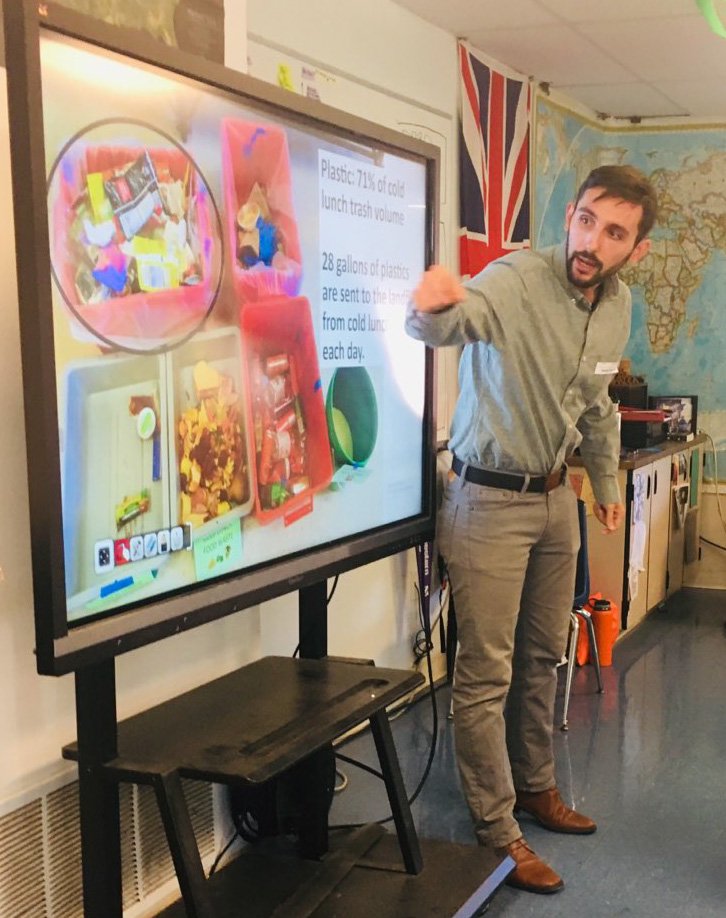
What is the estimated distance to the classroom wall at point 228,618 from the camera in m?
1.66

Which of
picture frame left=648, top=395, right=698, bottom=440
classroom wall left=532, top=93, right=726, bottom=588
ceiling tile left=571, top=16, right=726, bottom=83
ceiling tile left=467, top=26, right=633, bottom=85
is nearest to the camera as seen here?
ceiling tile left=571, top=16, right=726, bottom=83

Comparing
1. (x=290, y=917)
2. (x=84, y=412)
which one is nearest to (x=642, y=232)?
(x=84, y=412)

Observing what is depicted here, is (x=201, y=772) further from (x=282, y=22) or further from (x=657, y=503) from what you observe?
(x=657, y=503)

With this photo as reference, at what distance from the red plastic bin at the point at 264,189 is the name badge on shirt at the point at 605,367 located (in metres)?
0.86

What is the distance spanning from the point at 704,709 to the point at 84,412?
9.09 feet

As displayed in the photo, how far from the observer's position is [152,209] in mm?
1577

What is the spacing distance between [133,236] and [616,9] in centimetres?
248

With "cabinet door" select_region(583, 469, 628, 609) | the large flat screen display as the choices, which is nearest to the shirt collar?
the large flat screen display

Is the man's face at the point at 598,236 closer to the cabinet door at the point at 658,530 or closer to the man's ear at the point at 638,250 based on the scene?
the man's ear at the point at 638,250

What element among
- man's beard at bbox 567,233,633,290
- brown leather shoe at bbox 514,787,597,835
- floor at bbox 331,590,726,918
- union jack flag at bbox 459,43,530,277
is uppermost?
union jack flag at bbox 459,43,530,277

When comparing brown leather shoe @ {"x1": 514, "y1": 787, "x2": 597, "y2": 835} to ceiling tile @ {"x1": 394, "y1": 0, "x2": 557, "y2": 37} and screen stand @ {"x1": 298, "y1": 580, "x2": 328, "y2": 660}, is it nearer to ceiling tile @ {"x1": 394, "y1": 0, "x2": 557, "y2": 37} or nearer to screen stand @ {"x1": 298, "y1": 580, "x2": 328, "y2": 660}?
screen stand @ {"x1": 298, "y1": 580, "x2": 328, "y2": 660}

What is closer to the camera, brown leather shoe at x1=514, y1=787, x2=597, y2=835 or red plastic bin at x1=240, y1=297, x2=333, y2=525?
red plastic bin at x1=240, y1=297, x2=333, y2=525

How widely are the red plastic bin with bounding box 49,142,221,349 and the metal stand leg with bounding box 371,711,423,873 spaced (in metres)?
0.88

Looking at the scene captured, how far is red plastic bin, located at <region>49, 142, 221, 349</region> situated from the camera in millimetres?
1419
